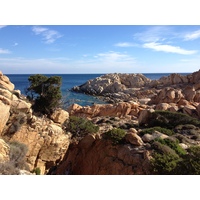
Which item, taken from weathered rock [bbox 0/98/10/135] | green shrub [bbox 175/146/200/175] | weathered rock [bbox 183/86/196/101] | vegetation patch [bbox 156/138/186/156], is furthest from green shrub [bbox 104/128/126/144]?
weathered rock [bbox 183/86/196/101]

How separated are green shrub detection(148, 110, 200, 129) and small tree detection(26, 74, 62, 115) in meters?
9.03

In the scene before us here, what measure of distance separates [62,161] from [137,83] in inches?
2287

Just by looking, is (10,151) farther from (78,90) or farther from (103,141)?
(78,90)

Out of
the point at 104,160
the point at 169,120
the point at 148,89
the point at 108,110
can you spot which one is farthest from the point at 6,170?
the point at 148,89

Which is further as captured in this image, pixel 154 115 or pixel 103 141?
pixel 154 115

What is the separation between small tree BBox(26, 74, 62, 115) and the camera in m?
15.5

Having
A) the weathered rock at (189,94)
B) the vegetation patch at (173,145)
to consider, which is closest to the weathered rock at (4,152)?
the vegetation patch at (173,145)

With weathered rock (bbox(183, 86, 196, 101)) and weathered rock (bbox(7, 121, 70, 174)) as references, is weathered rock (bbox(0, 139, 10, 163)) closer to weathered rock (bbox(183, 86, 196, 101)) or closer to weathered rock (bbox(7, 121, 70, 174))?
weathered rock (bbox(7, 121, 70, 174))

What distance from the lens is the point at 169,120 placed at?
20.1 m

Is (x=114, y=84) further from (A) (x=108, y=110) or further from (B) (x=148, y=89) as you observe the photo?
(A) (x=108, y=110)
